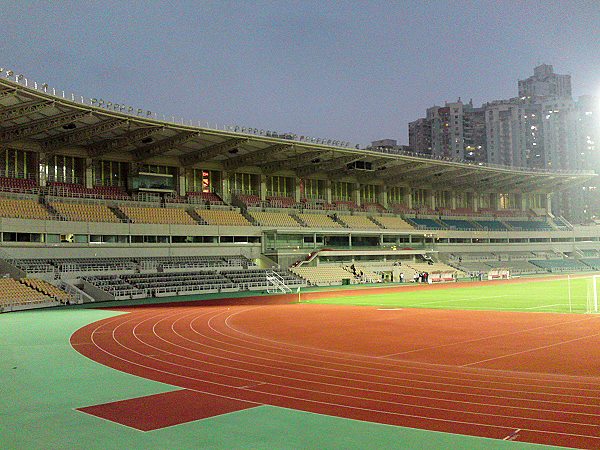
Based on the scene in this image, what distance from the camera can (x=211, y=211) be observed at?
62.8m

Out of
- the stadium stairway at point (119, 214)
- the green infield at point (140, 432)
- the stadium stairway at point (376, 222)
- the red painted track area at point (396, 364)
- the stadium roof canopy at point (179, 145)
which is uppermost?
the stadium roof canopy at point (179, 145)

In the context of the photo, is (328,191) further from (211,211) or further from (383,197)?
(211,211)

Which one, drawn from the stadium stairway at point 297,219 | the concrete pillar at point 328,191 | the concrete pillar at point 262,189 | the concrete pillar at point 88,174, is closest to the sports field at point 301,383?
the concrete pillar at point 88,174

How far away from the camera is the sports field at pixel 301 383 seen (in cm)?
923

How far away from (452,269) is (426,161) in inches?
573

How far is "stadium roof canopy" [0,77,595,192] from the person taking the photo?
45.2m

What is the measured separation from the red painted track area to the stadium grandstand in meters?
19.2

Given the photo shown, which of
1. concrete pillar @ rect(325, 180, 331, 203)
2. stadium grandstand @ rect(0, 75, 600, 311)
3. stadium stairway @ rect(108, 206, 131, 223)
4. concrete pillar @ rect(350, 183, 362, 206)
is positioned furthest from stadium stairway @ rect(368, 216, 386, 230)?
stadium stairway @ rect(108, 206, 131, 223)

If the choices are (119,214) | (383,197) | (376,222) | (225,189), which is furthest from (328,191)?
(119,214)

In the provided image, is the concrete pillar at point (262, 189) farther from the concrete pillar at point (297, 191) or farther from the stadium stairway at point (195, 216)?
the stadium stairway at point (195, 216)

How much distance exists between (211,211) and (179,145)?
8.91 metres

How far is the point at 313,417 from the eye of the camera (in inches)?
406

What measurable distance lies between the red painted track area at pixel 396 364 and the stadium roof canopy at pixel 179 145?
23207 millimetres

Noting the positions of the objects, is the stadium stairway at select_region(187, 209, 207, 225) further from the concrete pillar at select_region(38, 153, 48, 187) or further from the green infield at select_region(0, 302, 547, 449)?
the green infield at select_region(0, 302, 547, 449)
